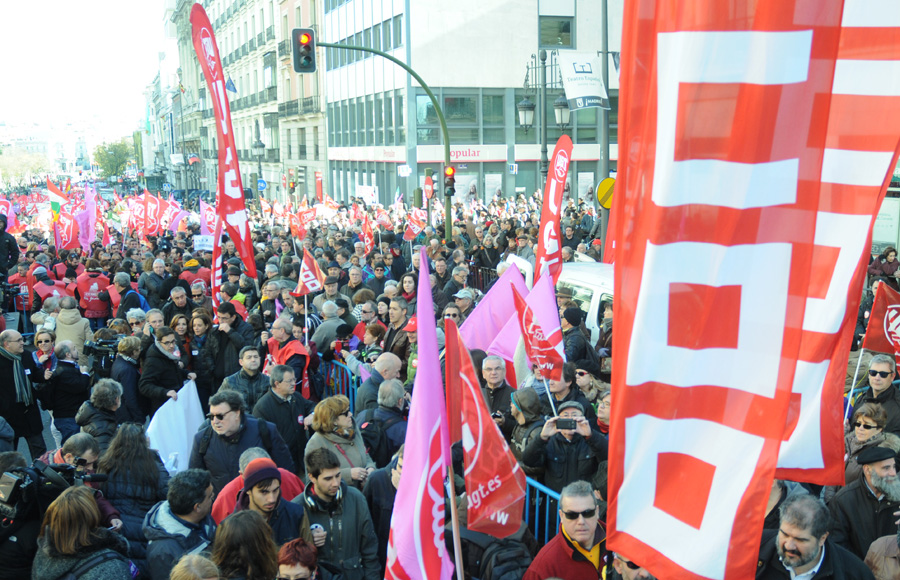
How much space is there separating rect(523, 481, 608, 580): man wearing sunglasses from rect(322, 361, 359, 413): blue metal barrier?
458cm

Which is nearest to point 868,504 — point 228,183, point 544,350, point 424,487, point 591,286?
point 544,350

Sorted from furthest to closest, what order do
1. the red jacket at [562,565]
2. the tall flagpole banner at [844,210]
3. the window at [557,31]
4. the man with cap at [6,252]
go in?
the window at [557,31]
the man with cap at [6,252]
the red jacket at [562,565]
the tall flagpole banner at [844,210]

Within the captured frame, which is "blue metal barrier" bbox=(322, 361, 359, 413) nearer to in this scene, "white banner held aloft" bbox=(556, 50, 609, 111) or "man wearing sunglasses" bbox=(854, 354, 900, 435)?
"man wearing sunglasses" bbox=(854, 354, 900, 435)

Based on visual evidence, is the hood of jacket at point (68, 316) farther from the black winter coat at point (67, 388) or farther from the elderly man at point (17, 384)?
the black winter coat at point (67, 388)

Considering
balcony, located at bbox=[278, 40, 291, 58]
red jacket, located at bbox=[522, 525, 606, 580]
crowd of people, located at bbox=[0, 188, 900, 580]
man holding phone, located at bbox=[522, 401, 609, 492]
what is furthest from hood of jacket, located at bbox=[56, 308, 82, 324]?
balcony, located at bbox=[278, 40, 291, 58]

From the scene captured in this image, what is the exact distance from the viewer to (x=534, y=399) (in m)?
5.84

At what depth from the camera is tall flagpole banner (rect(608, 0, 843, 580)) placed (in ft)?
8.23

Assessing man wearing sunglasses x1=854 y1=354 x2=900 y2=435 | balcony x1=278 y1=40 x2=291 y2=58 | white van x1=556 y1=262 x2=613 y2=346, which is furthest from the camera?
balcony x1=278 y1=40 x2=291 y2=58

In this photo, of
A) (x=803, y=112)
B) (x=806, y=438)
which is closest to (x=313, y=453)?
(x=806, y=438)

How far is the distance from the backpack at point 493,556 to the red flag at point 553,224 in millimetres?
5012

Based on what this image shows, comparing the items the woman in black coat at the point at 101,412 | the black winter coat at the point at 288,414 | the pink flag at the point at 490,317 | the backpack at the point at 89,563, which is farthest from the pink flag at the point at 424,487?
the pink flag at the point at 490,317

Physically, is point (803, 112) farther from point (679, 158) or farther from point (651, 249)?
point (651, 249)

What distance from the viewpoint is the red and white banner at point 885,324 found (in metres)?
7.28

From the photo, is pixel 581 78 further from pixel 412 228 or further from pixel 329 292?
pixel 329 292
